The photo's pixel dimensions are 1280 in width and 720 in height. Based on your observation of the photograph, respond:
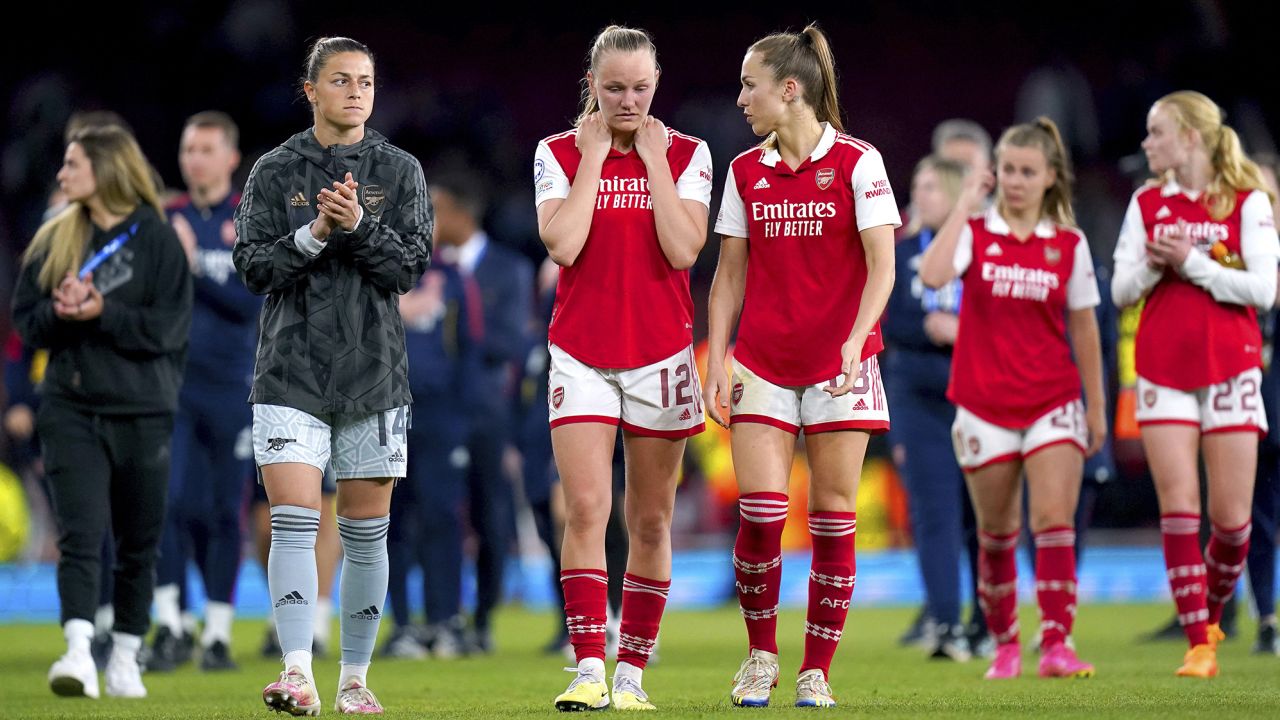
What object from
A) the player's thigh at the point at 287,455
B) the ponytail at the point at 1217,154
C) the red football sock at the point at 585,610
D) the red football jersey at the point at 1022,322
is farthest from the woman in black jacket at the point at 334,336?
the ponytail at the point at 1217,154

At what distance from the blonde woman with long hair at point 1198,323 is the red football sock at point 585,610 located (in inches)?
109

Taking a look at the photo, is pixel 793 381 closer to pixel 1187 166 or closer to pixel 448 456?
pixel 1187 166

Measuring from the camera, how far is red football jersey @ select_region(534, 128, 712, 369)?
5219mm

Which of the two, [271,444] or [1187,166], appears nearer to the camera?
[271,444]

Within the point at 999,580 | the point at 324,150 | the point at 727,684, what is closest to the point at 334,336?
the point at 324,150

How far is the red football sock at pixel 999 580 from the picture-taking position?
23.0 feet

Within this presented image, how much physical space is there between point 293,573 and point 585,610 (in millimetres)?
932

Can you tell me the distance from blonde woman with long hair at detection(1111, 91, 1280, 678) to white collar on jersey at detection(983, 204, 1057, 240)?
37 centimetres

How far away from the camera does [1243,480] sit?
22.7 ft

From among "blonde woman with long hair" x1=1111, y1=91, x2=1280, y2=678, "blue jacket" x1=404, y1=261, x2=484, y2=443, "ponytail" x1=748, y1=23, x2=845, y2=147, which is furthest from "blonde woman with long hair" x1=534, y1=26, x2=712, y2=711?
"blue jacket" x1=404, y1=261, x2=484, y2=443

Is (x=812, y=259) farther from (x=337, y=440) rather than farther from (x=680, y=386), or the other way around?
(x=337, y=440)

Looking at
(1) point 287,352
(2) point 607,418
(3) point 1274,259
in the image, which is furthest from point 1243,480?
(1) point 287,352

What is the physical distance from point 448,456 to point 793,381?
438cm

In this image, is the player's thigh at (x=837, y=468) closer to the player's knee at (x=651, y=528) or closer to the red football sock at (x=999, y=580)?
the player's knee at (x=651, y=528)
